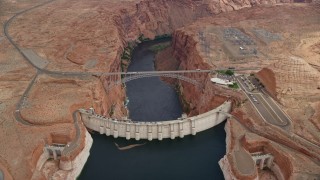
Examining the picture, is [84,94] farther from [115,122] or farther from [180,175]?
[180,175]

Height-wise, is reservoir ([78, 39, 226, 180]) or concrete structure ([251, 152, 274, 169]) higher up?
concrete structure ([251, 152, 274, 169])

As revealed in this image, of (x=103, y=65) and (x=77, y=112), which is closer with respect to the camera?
(x=77, y=112)

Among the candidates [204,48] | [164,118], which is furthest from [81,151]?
[204,48]

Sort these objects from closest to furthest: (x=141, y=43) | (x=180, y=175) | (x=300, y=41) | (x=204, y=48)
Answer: (x=180, y=175) → (x=204, y=48) → (x=300, y=41) → (x=141, y=43)

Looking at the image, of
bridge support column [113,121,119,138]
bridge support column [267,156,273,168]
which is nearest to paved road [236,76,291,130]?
bridge support column [267,156,273,168]

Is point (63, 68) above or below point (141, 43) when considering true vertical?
above

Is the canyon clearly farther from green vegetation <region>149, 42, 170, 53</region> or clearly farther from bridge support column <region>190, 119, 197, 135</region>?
bridge support column <region>190, 119, 197, 135</region>
